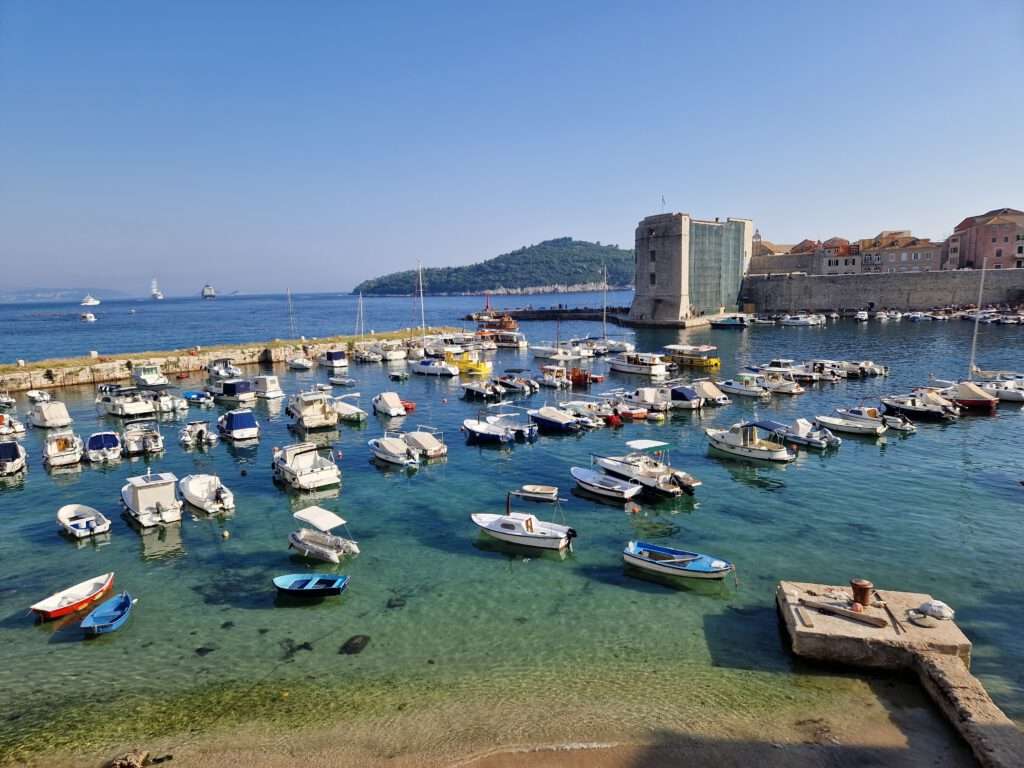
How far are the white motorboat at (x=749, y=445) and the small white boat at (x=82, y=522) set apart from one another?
1209 inches

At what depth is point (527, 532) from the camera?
22.6 m

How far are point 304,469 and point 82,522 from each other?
913cm

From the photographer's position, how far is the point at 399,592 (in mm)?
19750

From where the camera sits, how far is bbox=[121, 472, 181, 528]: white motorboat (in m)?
25.1

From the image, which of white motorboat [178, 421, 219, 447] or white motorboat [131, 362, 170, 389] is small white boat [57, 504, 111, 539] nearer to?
white motorboat [178, 421, 219, 447]

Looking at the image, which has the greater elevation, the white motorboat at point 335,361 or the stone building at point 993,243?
the stone building at point 993,243

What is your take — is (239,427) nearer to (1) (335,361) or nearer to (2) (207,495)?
(2) (207,495)

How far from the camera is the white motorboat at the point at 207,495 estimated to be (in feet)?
87.3

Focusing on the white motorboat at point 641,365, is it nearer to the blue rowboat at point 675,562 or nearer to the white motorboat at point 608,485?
the white motorboat at point 608,485

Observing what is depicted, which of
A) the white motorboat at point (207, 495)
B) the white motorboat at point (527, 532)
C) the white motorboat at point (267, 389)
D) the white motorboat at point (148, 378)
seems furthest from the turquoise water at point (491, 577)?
the white motorboat at point (148, 378)

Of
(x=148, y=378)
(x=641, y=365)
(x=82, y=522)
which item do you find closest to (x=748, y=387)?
(x=641, y=365)

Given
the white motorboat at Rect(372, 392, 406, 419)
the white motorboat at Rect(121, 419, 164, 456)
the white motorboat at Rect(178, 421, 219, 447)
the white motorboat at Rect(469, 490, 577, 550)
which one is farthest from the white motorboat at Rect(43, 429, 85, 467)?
the white motorboat at Rect(469, 490, 577, 550)

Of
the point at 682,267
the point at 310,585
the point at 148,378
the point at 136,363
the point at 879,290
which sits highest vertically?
the point at 682,267

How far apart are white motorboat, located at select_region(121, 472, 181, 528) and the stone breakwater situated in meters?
43.5
